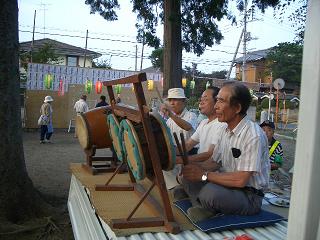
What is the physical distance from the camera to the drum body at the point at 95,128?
4.45 metres

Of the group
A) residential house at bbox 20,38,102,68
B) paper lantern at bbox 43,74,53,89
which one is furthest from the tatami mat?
residential house at bbox 20,38,102,68

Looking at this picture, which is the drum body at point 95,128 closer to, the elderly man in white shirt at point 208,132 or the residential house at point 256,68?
the elderly man in white shirt at point 208,132

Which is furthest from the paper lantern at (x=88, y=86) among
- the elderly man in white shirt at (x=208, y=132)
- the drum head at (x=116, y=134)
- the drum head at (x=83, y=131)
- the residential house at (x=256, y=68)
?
the residential house at (x=256, y=68)

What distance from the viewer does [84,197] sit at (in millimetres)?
3953

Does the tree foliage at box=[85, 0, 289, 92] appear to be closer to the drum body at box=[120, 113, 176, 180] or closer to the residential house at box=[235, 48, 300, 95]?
the drum body at box=[120, 113, 176, 180]

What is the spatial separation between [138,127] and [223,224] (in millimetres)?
900

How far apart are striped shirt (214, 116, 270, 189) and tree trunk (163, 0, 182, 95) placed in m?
4.40

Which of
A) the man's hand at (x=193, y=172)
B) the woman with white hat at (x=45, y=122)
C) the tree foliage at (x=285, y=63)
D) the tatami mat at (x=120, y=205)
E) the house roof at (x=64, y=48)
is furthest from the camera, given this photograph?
the tree foliage at (x=285, y=63)

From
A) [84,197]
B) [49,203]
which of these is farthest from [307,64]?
[49,203]

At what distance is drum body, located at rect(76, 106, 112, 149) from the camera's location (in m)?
4.45

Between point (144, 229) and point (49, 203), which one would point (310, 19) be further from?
point (49, 203)

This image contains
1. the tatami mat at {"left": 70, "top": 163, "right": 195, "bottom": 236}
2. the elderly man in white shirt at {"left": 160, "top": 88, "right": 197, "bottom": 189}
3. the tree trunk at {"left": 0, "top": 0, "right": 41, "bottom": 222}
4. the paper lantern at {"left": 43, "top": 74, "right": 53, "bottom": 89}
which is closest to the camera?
the tatami mat at {"left": 70, "top": 163, "right": 195, "bottom": 236}

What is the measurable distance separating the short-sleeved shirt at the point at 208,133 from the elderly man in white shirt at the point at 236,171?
0.53 m

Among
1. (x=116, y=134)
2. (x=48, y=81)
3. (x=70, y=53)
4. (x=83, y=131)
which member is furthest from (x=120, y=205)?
(x=70, y=53)
